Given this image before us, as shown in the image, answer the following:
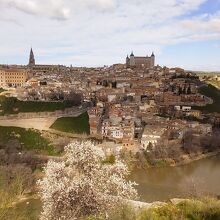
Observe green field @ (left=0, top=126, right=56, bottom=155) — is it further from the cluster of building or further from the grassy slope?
the grassy slope

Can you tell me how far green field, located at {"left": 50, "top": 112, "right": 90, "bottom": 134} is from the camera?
31844mm

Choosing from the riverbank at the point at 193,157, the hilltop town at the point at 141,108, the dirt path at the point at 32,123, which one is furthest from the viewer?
the dirt path at the point at 32,123

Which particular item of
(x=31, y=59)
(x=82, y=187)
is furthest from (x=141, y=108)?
(x=31, y=59)

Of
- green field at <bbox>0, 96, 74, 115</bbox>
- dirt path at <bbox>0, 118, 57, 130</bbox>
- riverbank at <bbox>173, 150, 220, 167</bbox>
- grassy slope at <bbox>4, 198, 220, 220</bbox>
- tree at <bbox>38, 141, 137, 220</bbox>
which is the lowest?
riverbank at <bbox>173, 150, 220, 167</bbox>

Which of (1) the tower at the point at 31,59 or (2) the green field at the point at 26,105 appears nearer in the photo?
(2) the green field at the point at 26,105

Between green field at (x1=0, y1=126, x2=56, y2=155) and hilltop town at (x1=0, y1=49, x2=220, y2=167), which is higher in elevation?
hilltop town at (x1=0, y1=49, x2=220, y2=167)

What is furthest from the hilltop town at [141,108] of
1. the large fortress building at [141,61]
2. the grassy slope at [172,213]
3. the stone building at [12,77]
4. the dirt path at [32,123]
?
the large fortress building at [141,61]

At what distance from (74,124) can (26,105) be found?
8.33m

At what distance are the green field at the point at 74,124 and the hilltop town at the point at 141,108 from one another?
2.35ft

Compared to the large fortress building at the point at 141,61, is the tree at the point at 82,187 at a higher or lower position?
lower

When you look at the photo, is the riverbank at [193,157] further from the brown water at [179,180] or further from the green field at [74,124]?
the green field at [74,124]

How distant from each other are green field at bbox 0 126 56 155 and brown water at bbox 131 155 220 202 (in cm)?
728

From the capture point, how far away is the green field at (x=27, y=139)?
90.9 feet

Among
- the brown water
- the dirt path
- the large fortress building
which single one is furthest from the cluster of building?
the large fortress building
